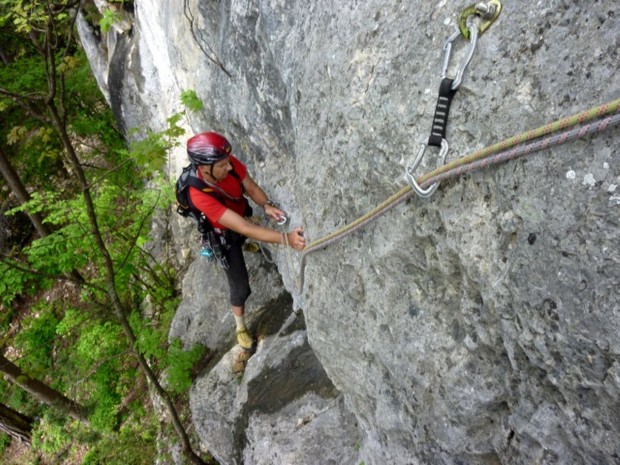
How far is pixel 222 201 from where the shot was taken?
14.4 feet

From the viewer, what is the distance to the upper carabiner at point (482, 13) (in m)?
1.82

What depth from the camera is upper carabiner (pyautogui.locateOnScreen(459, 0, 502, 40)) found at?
1.82m

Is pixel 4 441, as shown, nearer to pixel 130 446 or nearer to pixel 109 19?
pixel 130 446

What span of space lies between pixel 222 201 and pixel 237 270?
3.88ft

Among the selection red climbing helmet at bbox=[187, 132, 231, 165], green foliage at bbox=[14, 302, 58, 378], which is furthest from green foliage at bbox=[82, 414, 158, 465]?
red climbing helmet at bbox=[187, 132, 231, 165]

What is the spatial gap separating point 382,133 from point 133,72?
26.5 ft

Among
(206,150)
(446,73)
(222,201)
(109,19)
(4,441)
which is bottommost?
(446,73)

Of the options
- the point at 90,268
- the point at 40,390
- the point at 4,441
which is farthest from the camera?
the point at 90,268

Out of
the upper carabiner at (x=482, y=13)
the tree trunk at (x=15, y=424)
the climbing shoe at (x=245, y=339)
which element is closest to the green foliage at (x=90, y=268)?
the tree trunk at (x=15, y=424)

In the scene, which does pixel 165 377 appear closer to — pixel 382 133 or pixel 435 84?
pixel 382 133

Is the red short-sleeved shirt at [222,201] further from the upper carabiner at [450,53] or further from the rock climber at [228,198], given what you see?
the upper carabiner at [450,53]

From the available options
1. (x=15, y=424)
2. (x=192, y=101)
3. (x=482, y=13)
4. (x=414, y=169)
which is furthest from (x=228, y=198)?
(x=15, y=424)

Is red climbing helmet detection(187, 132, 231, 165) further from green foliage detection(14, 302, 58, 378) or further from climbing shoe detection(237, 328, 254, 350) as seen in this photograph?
green foliage detection(14, 302, 58, 378)

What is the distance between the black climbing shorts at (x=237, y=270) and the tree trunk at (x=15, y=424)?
8378 mm
